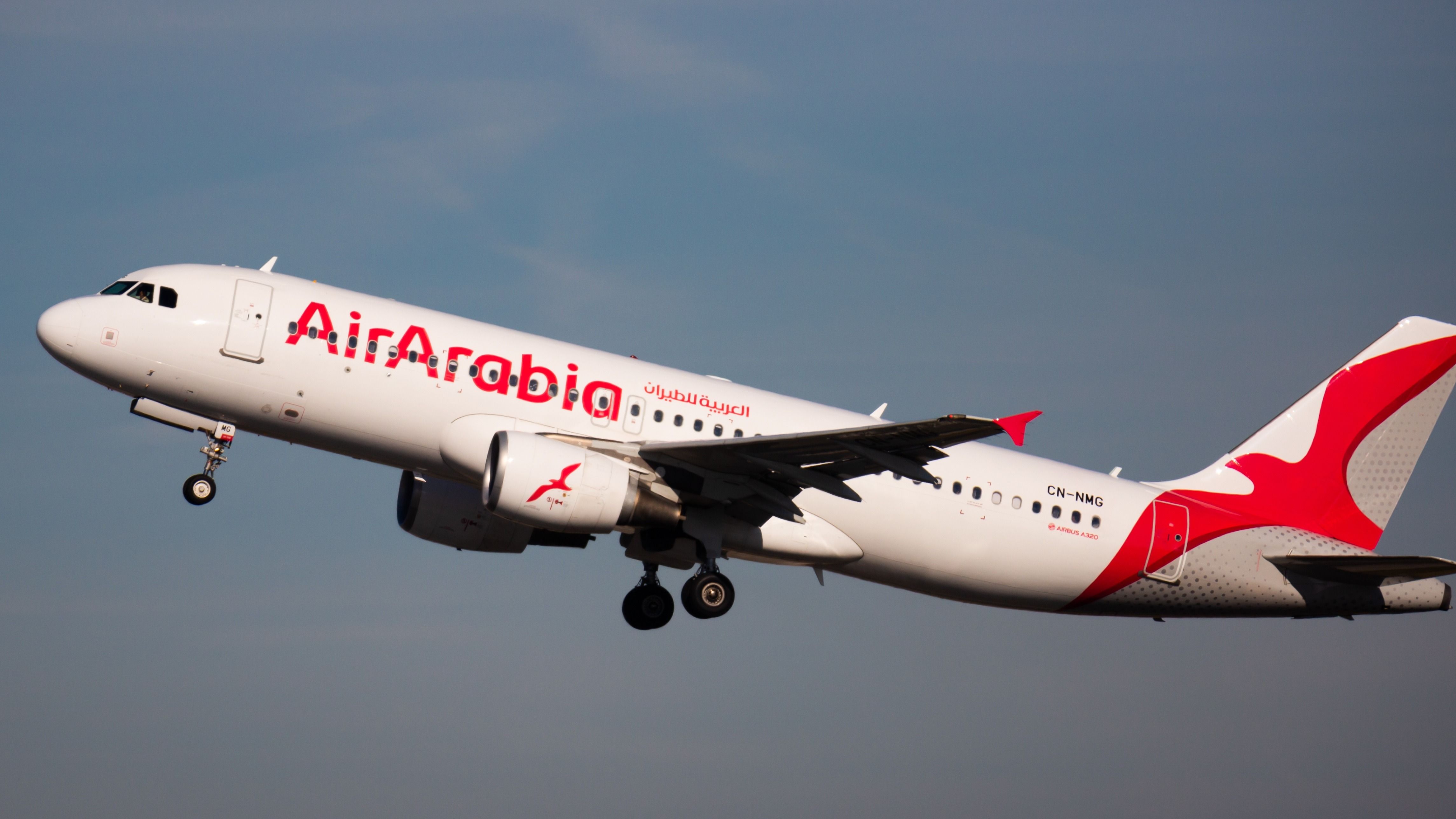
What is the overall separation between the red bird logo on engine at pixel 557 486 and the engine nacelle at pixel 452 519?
5659 millimetres

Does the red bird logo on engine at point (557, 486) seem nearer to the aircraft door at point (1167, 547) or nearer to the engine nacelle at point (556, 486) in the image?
the engine nacelle at point (556, 486)

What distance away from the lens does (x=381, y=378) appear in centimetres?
2612

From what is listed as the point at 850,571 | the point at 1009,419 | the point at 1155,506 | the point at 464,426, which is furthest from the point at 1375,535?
the point at 464,426

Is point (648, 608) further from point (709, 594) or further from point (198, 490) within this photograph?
point (198, 490)

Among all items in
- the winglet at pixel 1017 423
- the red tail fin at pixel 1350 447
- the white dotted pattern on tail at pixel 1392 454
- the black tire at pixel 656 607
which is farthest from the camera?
the white dotted pattern on tail at pixel 1392 454

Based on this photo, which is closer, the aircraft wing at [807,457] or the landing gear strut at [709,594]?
the aircraft wing at [807,457]

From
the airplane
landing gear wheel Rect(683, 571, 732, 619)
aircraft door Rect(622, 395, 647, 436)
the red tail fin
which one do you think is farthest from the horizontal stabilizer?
aircraft door Rect(622, 395, 647, 436)

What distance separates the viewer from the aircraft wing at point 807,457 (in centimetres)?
2319

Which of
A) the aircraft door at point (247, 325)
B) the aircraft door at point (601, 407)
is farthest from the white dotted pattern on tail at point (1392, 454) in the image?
the aircraft door at point (247, 325)

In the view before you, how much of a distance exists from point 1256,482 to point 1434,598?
4.55 metres

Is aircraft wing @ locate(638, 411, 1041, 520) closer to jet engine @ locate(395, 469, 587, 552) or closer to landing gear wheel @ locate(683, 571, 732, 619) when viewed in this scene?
landing gear wheel @ locate(683, 571, 732, 619)

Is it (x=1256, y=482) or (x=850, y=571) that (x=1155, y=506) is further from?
A: (x=850, y=571)

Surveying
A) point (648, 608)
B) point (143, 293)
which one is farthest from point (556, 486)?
point (143, 293)

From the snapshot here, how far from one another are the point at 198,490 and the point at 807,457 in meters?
12.1
